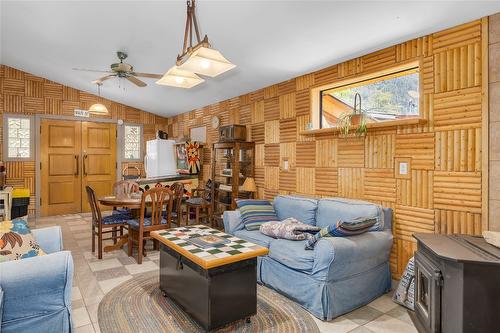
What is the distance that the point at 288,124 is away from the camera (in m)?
4.44

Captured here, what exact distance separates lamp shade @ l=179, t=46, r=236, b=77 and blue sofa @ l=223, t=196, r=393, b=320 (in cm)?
169

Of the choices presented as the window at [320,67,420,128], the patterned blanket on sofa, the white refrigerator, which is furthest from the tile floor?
the white refrigerator

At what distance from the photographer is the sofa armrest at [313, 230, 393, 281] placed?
242cm

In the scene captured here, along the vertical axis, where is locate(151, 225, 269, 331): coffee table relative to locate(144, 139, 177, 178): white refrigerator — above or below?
below

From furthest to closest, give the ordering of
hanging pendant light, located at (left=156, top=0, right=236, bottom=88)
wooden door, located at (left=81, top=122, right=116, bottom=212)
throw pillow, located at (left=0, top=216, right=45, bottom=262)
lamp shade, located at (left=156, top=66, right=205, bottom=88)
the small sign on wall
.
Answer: wooden door, located at (left=81, top=122, right=116, bottom=212) → the small sign on wall → lamp shade, located at (left=156, top=66, right=205, bottom=88) → hanging pendant light, located at (left=156, top=0, right=236, bottom=88) → throw pillow, located at (left=0, top=216, right=45, bottom=262)

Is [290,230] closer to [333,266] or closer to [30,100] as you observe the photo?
[333,266]

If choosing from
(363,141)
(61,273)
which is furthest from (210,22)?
(61,273)

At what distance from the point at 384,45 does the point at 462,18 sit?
28.1 inches

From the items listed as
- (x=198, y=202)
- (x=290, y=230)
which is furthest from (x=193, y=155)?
(x=290, y=230)

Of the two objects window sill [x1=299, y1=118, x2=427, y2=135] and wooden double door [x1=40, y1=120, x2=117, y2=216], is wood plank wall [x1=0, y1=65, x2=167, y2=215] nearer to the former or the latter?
wooden double door [x1=40, y1=120, x2=117, y2=216]

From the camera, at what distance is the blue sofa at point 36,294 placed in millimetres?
1659

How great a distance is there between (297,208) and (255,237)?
70cm

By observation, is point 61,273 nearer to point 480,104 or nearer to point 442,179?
point 442,179

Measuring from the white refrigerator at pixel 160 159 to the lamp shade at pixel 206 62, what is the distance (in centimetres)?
461
